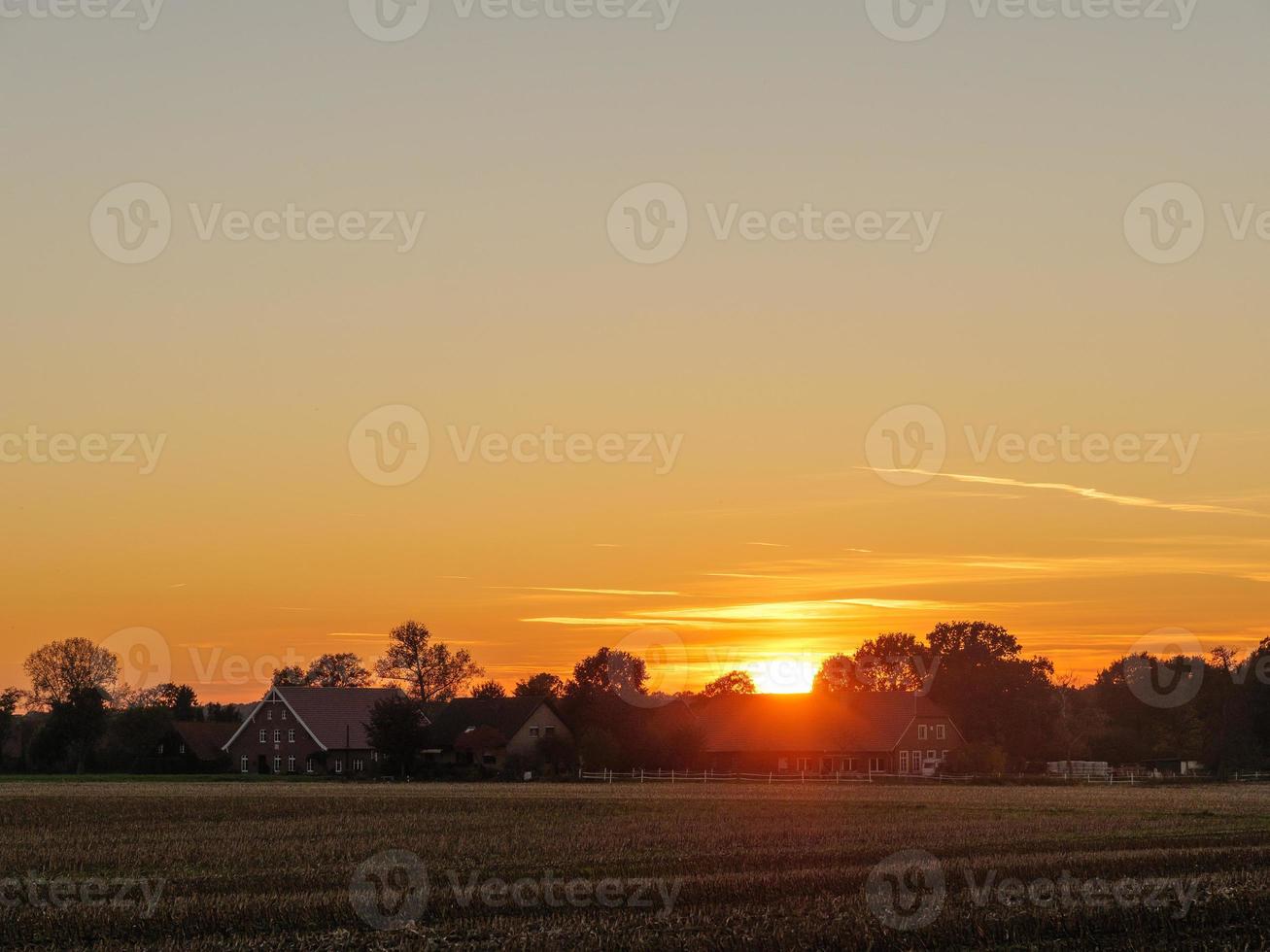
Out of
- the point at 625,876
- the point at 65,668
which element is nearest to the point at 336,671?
the point at 65,668

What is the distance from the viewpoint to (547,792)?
65.4 meters

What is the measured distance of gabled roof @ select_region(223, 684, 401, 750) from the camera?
331ft

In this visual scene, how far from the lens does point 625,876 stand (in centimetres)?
2717

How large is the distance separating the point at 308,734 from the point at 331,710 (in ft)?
9.15

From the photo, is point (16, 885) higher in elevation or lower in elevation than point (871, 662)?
lower

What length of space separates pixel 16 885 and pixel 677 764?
2797 inches

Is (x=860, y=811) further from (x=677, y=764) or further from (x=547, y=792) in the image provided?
(x=677, y=764)

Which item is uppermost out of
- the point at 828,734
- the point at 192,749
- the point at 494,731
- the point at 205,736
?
the point at 828,734

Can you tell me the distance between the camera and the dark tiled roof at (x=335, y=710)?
331 feet

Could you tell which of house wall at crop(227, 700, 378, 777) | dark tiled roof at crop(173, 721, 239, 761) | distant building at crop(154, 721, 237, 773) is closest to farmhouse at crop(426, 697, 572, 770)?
house wall at crop(227, 700, 378, 777)

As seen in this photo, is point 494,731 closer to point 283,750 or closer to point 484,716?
point 484,716

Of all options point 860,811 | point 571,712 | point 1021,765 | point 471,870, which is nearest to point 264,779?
point 571,712

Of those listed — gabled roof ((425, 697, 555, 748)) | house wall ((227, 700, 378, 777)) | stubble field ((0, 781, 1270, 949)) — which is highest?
gabled roof ((425, 697, 555, 748))

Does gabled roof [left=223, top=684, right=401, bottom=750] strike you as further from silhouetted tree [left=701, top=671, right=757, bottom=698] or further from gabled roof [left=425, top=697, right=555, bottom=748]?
silhouetted tree [left=701, top=671, right=757, bottom=698]
